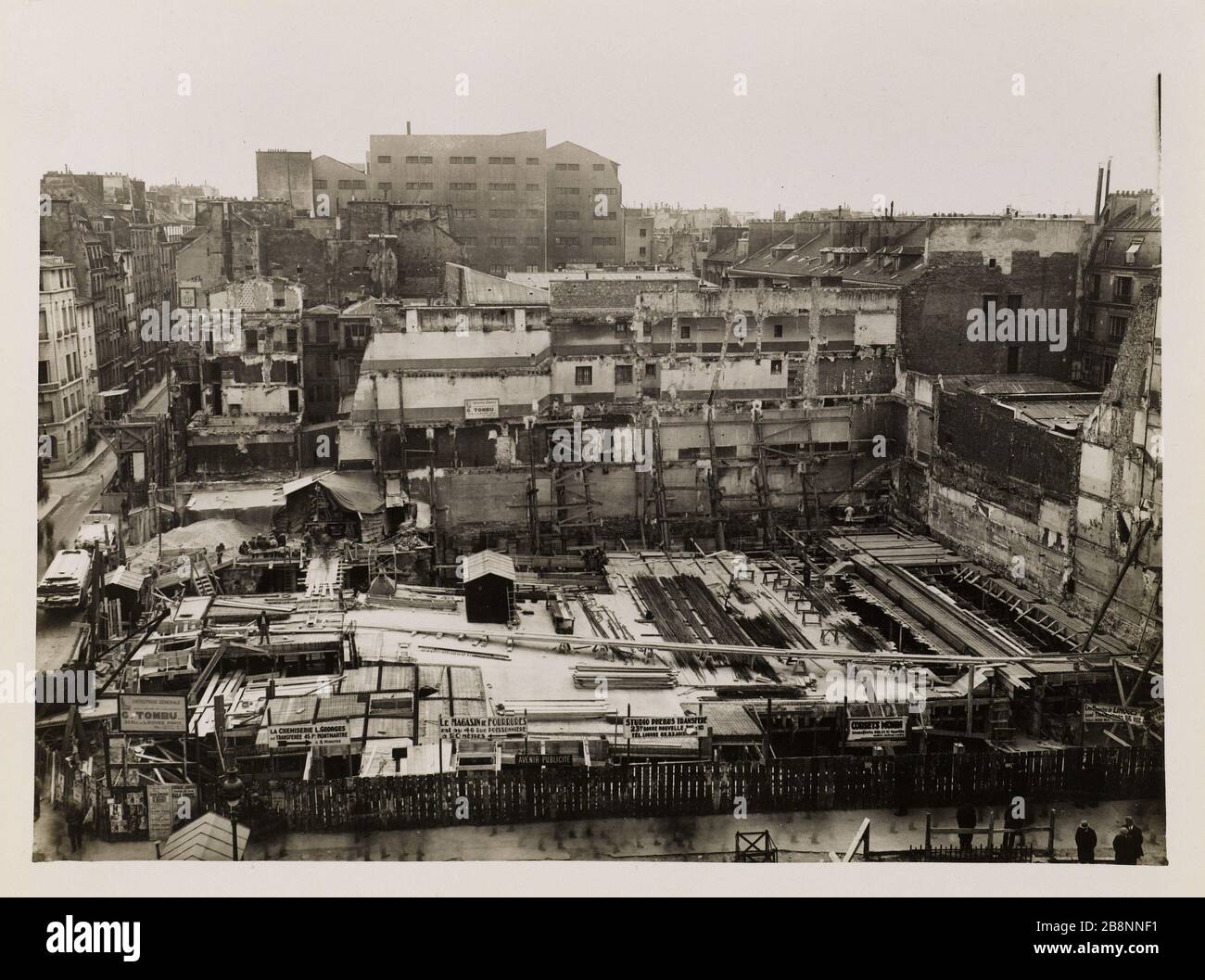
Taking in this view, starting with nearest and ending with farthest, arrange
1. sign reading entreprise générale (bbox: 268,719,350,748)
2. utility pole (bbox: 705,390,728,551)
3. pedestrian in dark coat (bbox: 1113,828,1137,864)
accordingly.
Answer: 1. pedestrian in dark coat (bbox: 1113,828,1137,864)
2. sign reading entreprise générale (bbox: 268,719,350,748)
3. utility pole (bbox: 705,390,728,551)

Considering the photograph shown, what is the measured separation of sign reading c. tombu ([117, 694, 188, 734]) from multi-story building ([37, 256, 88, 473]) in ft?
23.8

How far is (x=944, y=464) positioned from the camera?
22.8 metres

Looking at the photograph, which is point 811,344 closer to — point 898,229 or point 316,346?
point 898,229

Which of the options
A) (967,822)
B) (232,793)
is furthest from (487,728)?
(967,822)

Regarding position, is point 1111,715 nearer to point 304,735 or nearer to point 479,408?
point 304,735

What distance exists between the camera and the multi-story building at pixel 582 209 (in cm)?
3297

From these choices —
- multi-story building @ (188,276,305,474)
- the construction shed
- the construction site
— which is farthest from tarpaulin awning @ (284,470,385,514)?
the construction shed

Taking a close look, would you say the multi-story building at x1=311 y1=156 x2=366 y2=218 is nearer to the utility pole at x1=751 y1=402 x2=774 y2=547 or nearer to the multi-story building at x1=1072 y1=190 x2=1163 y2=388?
the utility pole at x1=751 y1=402 x2=774 y2=547

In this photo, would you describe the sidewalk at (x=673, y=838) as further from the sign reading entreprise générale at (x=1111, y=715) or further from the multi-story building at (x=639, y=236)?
the multi-story building at (x=639, y=236)

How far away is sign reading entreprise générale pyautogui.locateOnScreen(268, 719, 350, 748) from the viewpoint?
14.1 metres

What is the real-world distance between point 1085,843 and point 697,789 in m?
4.20

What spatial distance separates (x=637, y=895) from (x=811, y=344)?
15.8 metres

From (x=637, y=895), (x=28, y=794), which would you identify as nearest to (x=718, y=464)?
(x=637, y=895)
